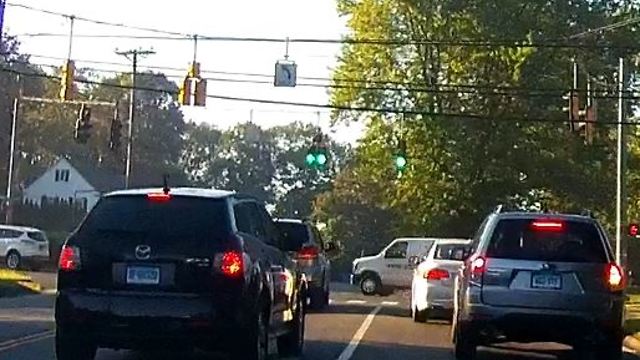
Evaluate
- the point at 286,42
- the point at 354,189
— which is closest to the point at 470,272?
the point at 286,42

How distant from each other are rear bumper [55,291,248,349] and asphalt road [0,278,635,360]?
1.96 meters

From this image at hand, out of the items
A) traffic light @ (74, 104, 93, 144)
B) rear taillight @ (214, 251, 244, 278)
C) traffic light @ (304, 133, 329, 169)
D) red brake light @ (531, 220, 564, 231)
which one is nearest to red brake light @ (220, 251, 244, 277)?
rear taillight @ (214, 251, 244, 278)

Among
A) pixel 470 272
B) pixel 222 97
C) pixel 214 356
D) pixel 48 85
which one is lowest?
pixel 214 356

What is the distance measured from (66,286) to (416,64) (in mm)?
38934

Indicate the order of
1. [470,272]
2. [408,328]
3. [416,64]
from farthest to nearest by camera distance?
[416,64] < [408,328] < [470,272]

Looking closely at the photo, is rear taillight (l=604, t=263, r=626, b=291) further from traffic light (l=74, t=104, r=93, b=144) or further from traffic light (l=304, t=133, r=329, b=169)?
traffic light (l=74, t=104, r=93, b=144)

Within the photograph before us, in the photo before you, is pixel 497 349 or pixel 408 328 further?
pixel 408 328

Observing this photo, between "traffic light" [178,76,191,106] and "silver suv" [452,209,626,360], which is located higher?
"traffic light" [178,76,191,106]

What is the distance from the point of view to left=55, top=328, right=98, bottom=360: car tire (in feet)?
43.8

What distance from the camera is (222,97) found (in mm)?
42844

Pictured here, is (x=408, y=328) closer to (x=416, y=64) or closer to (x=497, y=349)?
(x=497, y=349)

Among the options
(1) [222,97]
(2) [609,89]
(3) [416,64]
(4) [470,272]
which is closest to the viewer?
(4) [470,272]

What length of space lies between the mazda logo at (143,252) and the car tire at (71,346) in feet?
3.23

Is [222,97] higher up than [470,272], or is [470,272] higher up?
[222,97]
